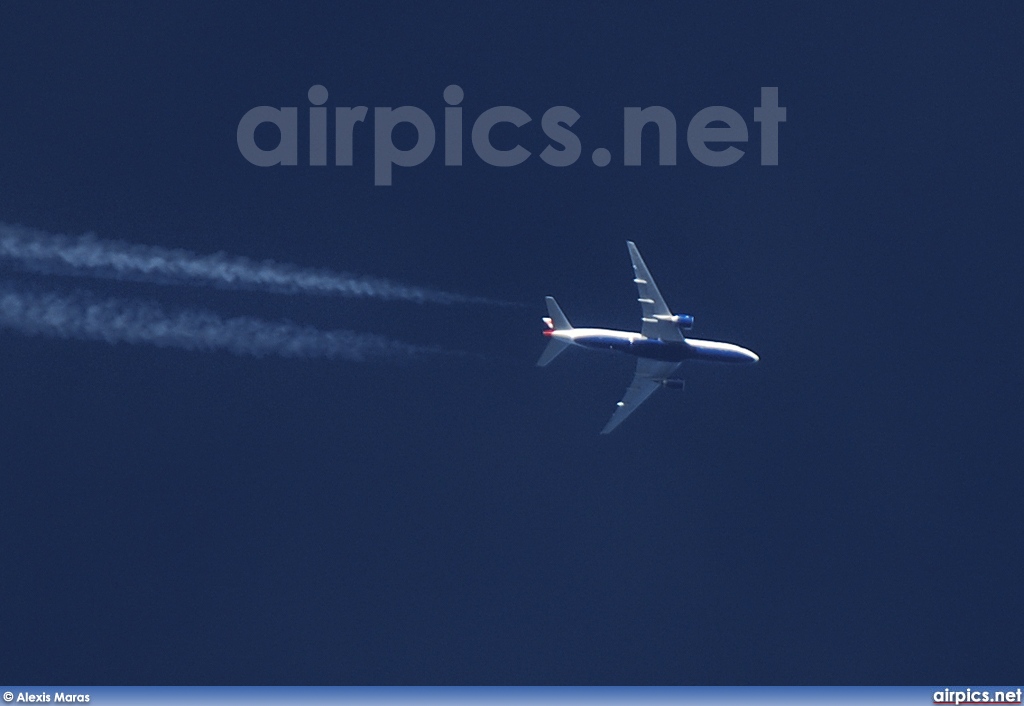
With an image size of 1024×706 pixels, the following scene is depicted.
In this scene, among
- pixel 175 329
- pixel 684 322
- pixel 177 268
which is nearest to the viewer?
pixel 684 322

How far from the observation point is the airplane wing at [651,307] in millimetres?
81875

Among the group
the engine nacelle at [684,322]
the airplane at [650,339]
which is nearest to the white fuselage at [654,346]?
the airplane at [650,339]

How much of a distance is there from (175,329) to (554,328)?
18.4 m

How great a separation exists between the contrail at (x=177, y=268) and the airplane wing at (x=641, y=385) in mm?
8950

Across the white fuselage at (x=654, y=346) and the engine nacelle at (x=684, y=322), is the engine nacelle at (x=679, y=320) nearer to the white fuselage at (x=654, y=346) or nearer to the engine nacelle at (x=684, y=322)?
the engine nacelle at (x=684, y=322)

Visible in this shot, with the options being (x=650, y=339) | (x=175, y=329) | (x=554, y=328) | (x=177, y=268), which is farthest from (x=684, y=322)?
(x=177, y=268)

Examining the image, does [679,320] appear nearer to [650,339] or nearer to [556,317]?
[650,339]

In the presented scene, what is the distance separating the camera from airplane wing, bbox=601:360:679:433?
85.2 meters

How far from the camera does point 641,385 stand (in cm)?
8600

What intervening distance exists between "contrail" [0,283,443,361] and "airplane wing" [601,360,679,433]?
10.2m

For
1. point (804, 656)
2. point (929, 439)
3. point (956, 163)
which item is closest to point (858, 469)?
point (929, 439)

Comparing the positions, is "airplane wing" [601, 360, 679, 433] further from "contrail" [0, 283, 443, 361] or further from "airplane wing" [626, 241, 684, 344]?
"contrail" [0, 283, 443, 361]

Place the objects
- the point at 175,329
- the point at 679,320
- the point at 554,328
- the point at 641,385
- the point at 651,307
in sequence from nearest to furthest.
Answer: the point at 679,320 < the point at 651,307 < the point at 554,328 < the point at 175,329 < the point at 641,385

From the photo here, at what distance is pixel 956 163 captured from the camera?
302ft
